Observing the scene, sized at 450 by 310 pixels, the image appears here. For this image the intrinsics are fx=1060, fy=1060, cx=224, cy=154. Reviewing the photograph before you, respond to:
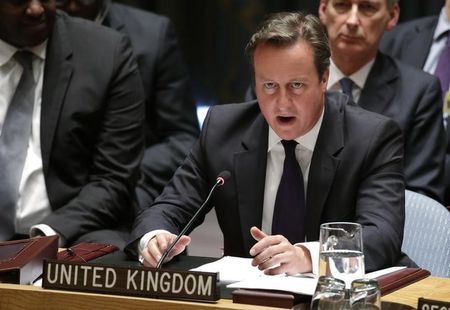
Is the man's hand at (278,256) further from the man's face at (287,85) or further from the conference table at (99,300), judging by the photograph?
the man's face at (287,85)

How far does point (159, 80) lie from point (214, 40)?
1.53 meters

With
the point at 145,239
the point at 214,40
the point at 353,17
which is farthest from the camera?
the point at 214,40

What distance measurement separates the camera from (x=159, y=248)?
9.84 ft

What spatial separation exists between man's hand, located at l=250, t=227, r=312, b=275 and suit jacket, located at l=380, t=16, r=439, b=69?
2.57 metres

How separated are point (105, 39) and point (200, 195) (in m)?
1.15

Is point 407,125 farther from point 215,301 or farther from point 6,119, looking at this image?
point 215,301

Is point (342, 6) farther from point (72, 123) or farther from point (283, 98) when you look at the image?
point (283, 98)

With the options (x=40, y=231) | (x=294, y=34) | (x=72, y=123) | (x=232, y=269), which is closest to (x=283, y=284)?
(x=232, y=269)

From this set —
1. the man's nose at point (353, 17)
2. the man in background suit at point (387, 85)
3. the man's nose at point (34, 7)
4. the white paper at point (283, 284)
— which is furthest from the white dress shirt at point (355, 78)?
the white paper at point (283, 284)

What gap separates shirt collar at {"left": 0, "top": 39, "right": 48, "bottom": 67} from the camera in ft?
13.6

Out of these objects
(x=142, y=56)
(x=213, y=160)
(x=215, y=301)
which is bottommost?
(x=215, y=301)

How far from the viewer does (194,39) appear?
6.61m

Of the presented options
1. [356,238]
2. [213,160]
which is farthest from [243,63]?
[356,238]

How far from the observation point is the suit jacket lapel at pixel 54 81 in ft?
13.5
